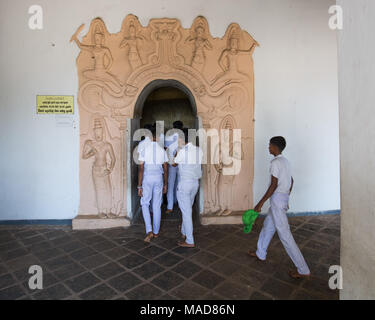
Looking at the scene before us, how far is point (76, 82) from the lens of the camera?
461 cm

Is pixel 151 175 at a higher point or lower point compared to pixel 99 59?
lower

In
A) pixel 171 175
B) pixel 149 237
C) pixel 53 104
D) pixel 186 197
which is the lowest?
pixel 149 237

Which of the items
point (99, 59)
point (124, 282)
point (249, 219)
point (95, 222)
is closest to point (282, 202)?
point (249, 219)

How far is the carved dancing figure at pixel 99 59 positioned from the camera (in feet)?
14.9

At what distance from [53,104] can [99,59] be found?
4.03ft

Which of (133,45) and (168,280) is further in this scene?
(133,45)

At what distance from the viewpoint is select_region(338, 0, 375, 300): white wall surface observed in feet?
4.79

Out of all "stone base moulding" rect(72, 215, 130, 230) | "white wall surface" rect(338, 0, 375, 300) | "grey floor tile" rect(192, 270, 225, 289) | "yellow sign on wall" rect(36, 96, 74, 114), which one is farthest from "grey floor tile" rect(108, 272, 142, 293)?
"yellow sign on wall" rect(36, 96, 74, 114)

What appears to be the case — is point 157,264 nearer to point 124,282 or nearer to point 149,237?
point 124,282

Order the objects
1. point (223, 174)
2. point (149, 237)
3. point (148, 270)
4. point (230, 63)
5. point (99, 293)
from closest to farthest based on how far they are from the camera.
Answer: point (99, 293) < point (148, 270) < point (149, 237) < point (230, 63) < point (223, 174)

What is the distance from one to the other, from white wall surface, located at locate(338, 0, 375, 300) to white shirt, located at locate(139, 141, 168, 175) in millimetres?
2750

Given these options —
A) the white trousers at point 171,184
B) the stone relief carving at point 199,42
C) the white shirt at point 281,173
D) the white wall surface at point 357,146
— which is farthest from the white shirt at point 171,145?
the white wall surface at point 357,146

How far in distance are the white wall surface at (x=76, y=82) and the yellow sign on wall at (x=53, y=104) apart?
0.12 m

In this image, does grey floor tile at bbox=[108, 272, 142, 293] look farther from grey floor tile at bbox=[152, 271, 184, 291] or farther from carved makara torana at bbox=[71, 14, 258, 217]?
carved makara torana at bbox=[71, 14, 258, 217]
